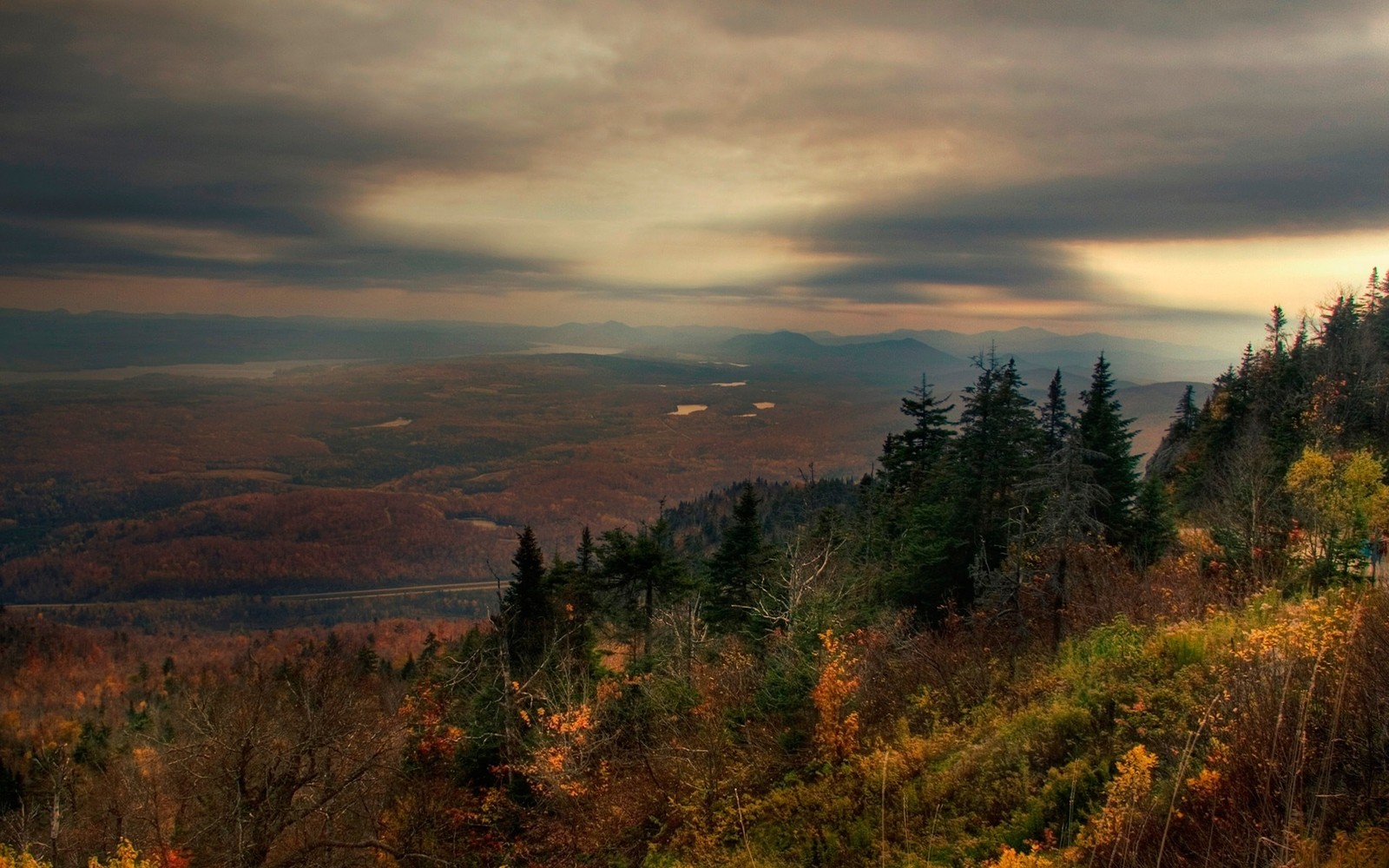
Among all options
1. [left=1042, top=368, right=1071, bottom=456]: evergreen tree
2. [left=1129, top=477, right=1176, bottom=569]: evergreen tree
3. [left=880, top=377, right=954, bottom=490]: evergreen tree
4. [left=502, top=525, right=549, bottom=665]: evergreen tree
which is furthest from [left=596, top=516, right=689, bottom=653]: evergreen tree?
[left=1129, top=477, right=1176, bottom=569]: evergreen tree

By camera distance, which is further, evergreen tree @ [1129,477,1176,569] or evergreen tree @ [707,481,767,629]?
evergreen tree @ [707,481,767,629]

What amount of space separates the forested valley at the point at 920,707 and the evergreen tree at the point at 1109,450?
0.17 meters

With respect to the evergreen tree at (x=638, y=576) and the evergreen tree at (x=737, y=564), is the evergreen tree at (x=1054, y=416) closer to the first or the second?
the evergreen tree at (x=737, y=564)

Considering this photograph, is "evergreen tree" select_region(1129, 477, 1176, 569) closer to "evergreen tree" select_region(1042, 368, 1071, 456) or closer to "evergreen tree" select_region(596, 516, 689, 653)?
"evergreen tree" select_region(1042, 368, 1071, 456)

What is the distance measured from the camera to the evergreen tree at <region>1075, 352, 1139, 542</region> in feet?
84.9

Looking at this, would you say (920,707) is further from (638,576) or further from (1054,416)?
(1054,416)

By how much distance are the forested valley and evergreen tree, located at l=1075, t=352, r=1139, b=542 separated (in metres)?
0.17

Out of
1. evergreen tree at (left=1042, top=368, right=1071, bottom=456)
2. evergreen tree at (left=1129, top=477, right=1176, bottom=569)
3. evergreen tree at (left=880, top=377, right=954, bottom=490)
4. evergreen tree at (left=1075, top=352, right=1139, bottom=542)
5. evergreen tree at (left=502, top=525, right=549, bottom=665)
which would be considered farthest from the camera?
evergreen tree at (left=880, top=377, right=954, bottom=490)

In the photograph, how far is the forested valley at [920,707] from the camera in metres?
5.83

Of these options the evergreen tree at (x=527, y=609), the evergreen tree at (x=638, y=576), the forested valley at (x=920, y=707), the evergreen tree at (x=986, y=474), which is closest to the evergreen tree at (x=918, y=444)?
the forested valley at (x=920, y=707)

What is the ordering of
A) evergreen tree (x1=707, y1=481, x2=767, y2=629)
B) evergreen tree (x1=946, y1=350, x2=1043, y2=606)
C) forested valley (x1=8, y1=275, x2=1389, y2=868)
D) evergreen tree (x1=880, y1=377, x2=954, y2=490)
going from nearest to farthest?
forested valley (x1=8, y1=275, x2=1389, y2=868) < evergreen tree (x1=946, y1=350, x2=1043, y2=606) < evergreen tree (x1=707, y1=481, x2=767, y2=629) < evergreen tree (x1=880, y1=377, x2=954, y2=490)

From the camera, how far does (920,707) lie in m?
12.6

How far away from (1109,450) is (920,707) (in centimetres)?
2229

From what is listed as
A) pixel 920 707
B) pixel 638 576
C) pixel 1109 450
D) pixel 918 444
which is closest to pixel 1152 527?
pixel 1109 450
